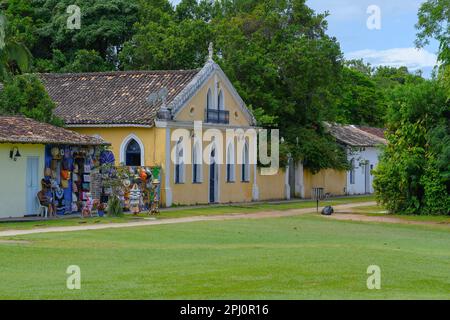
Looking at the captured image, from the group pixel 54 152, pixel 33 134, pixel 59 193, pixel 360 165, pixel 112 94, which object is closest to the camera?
pixel 33 134

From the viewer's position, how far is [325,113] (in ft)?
181

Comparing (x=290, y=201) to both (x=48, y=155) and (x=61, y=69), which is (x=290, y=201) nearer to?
(x=61, y=69)

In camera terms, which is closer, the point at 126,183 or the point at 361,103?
the point at 126,183

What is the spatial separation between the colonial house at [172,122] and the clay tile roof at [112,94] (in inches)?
1.7

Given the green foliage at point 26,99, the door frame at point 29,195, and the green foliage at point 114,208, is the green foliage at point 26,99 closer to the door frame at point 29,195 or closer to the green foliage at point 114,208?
the door frame at point 29,195

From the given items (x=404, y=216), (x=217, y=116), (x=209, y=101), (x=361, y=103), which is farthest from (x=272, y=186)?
(x=361, y=103)

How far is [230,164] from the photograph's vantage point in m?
47.0

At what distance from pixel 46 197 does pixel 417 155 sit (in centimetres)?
1630

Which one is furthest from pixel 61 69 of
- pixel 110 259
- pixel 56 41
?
pixel 110 259

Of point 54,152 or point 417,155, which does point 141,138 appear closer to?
point 54,152

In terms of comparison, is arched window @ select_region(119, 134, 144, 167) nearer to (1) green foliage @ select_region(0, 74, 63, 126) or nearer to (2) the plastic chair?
(1) green foliage @ select_region(0, 74, 63, 126)

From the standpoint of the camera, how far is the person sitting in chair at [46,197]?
33.3 meters
